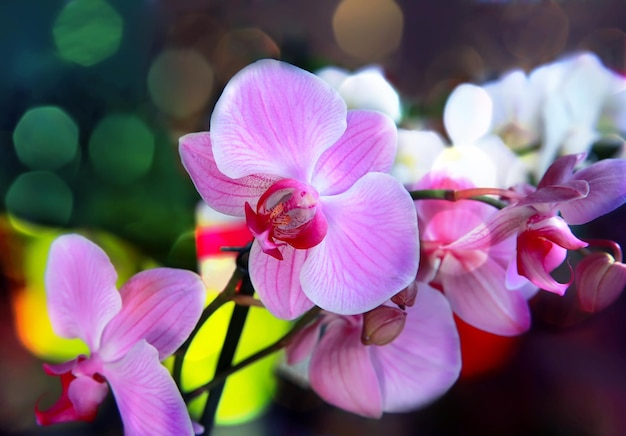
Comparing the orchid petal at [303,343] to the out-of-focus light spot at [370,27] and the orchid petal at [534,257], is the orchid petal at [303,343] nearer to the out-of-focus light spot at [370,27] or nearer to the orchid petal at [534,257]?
the orchid petal at [534,257]

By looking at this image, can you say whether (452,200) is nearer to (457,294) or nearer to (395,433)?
(457,294)

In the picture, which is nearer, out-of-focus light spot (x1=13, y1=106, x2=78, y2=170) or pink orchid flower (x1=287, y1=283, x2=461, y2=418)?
pink orchid flower (x1=287, y1=283, x2=461, y2=418)

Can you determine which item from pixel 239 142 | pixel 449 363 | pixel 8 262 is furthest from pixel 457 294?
pixel 8 262

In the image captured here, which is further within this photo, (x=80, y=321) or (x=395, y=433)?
(x=395, y=433)

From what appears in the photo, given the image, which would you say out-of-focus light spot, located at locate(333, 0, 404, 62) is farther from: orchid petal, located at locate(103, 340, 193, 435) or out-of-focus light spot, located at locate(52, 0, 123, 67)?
orchid petal, located at locate(103, 340, 193, 435)

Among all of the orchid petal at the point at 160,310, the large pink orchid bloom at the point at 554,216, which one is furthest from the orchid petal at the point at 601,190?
the orchid petal at the point at 160,310

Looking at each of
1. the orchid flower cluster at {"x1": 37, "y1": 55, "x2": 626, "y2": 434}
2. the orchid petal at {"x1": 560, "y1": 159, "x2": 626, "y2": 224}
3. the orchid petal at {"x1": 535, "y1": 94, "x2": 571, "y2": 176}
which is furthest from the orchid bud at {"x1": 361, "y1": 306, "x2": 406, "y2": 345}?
the orchid petal at {"x1": 535, "y1": 94, "x2": 571, "y2": 176}
